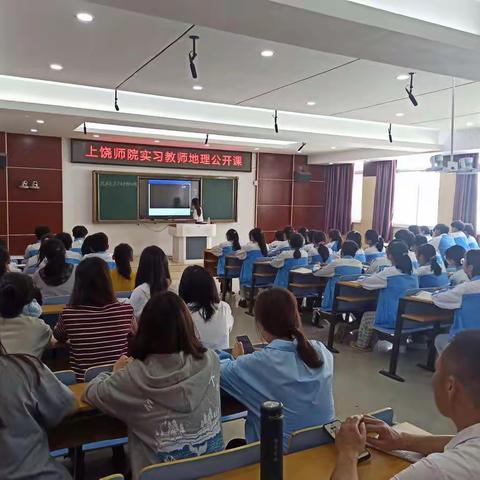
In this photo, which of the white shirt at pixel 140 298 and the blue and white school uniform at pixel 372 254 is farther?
the blue and white school uniform at pixel 372 254

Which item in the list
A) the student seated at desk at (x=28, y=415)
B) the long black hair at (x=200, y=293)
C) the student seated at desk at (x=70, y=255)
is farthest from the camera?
the student seated at desk at (x=70, y=255)

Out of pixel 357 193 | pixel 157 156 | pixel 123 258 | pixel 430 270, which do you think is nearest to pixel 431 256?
pixel 430 270

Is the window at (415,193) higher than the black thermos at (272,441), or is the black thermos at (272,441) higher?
the window at (415,193)

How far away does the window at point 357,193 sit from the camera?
40.6 feet

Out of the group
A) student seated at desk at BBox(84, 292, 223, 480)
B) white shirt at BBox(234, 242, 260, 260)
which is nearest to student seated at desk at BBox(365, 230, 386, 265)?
white shirt at BBox(234, 242, 260, 260)

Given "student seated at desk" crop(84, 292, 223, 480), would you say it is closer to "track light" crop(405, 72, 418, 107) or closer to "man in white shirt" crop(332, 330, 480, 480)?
"man in white shirt" crop(332, 330, 480, 480)

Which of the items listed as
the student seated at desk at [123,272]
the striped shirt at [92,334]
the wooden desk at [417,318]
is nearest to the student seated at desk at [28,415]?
the striped shirt at [92,334]

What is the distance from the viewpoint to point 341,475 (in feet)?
3.83

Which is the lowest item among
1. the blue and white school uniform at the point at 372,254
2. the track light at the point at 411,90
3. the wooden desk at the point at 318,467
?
the wooden desk at the point at 318,467

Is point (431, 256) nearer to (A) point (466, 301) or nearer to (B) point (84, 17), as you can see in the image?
(A) point (466, 301)

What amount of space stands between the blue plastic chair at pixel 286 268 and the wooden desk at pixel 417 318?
6.90 ft

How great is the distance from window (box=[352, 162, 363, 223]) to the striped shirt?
1062 cm

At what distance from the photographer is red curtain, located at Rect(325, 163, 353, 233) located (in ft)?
40.8

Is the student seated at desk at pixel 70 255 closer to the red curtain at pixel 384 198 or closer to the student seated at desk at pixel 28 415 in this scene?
the student seated at desk at pixel 28 415
